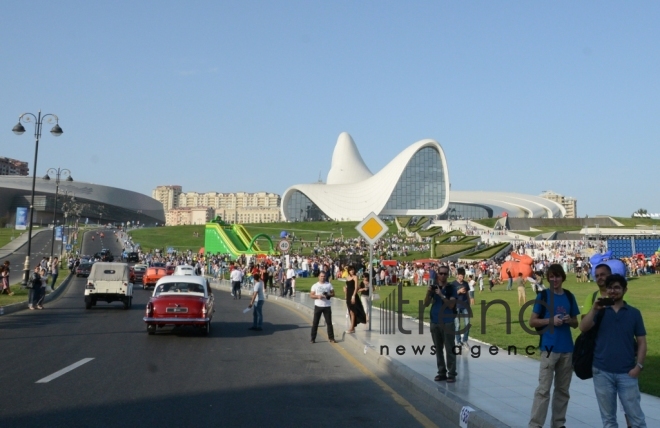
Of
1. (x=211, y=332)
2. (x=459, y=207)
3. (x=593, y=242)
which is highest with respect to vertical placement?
(x=459, y=207)

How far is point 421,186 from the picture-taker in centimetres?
11581

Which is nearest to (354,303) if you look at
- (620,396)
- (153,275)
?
(620,396)

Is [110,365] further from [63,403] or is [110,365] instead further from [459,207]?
[459,207]

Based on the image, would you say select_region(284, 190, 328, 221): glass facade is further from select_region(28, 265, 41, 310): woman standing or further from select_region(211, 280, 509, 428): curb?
select_region(211, 280, 509, 428): curb

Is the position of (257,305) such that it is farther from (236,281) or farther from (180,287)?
(236,281)

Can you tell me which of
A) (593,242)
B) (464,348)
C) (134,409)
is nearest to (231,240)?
(593,242)

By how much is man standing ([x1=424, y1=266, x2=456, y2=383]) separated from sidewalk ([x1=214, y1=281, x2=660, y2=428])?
191mm

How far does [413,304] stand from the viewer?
80.6 feet

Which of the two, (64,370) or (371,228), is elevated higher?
(371,228)

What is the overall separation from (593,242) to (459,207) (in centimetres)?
7777

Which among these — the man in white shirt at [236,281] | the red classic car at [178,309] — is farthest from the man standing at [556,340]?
the man in white shirt at [236,281]

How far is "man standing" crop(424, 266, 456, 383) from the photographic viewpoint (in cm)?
873

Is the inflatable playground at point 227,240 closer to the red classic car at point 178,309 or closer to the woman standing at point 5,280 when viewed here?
the woman standing at point 5,280

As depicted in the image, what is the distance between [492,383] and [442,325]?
0.97 m
